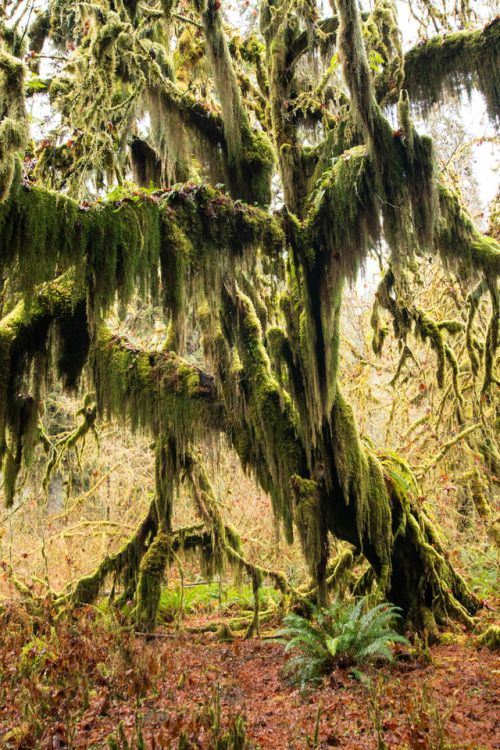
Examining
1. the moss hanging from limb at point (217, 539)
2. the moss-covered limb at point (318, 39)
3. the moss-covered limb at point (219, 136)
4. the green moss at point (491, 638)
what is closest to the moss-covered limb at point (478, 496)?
the green moss at point (491, 638)

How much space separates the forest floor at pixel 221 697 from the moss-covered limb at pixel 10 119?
3860 millimetres

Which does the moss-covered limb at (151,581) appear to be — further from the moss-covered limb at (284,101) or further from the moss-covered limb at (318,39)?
the moss-covered limb at (318,39)

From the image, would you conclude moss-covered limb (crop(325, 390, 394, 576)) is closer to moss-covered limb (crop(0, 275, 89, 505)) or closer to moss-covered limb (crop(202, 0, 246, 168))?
moss-covered limb (crop(0, 275, 89, 505))

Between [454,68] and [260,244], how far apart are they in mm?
3470

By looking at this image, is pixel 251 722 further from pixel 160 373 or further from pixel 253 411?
pixel 160 373

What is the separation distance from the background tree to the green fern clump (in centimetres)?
46

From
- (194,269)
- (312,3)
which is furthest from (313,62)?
(194,269)

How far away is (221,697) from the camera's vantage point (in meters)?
4.82

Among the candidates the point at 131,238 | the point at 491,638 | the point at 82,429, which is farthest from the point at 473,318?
the point at 82,429

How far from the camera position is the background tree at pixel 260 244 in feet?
15.9

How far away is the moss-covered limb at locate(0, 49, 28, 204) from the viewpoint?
3156mm

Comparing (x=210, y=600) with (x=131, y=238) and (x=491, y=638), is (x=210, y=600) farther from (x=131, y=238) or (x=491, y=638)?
(x=131, y=238)

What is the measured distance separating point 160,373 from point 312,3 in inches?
212

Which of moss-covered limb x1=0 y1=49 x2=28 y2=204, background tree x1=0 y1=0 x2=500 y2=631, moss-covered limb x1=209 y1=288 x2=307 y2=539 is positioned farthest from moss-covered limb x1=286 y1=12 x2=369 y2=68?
moss-covered limb x1=0 y1=49 x2=28 y2=204
